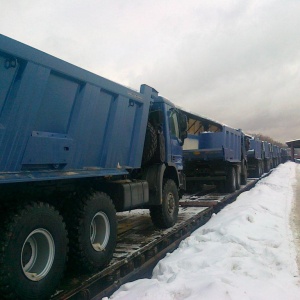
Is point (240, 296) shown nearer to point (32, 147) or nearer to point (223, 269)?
point (223, 269)

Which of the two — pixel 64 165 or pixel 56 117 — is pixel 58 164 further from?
pixel 56 117

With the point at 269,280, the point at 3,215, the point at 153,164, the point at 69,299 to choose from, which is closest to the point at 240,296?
the point at 269,280

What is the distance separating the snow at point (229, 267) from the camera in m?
3.53

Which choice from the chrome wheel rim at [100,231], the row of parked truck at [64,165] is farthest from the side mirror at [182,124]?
the chrome wheel rim at [100,231]

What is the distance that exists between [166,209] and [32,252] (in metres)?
3.87

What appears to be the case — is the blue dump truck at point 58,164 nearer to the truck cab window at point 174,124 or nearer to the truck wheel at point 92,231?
the truck wheel at point 92,231

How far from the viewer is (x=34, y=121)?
148 inches

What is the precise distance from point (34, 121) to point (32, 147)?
29cm

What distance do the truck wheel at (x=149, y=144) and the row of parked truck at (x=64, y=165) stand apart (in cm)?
2

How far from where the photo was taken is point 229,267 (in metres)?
4.33

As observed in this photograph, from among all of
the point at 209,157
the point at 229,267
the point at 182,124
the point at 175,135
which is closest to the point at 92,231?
the point at 229,267

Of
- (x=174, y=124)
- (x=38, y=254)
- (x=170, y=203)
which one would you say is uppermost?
(x=174, y=124)

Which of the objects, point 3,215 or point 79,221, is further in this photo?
point 79,221

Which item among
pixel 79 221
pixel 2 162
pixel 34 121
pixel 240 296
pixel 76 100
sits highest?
pixel 76 100
